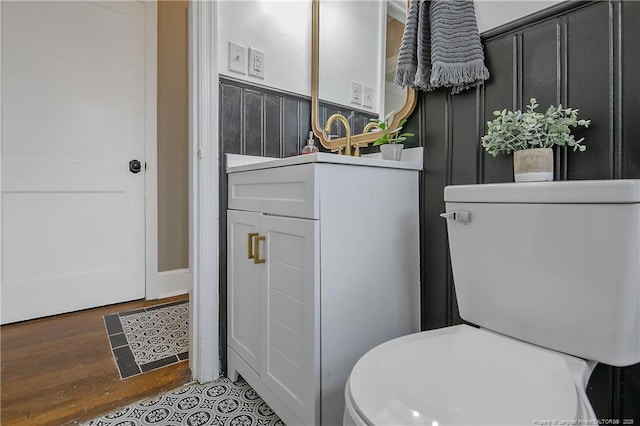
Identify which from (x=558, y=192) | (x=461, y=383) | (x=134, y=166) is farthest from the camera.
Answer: (x=134, y=166)

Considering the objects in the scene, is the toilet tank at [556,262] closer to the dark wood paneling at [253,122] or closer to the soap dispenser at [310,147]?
the soap dispenser at [310,147]

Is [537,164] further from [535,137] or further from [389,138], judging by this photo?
[389,138]

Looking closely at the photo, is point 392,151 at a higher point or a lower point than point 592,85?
lower

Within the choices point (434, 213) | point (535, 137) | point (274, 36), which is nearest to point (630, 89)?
point (535, 137)

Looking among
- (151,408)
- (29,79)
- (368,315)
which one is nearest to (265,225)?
(368,315)

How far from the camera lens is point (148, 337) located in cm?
180

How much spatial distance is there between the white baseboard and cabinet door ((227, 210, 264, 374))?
1296 millimetres

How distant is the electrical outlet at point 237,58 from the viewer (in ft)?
4.66

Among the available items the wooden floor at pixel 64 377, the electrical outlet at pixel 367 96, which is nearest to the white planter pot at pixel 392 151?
the electrical outlet at pixel 367 96

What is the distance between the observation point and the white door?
1968mm

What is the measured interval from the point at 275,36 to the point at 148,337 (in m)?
1.62

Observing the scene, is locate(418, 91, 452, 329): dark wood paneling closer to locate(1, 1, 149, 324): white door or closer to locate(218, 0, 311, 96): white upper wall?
locate(218, 0, 311, 96): white upper wall

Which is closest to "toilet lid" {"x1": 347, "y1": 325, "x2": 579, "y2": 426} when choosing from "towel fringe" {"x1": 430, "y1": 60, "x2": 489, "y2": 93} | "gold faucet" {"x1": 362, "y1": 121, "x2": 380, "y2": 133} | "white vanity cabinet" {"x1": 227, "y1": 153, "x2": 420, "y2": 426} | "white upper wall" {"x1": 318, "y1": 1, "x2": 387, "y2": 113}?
"white vanity cabinet" {"x1": 227, "y1": 153, "x2": 420, "y2": 426}

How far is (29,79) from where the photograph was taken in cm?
198
